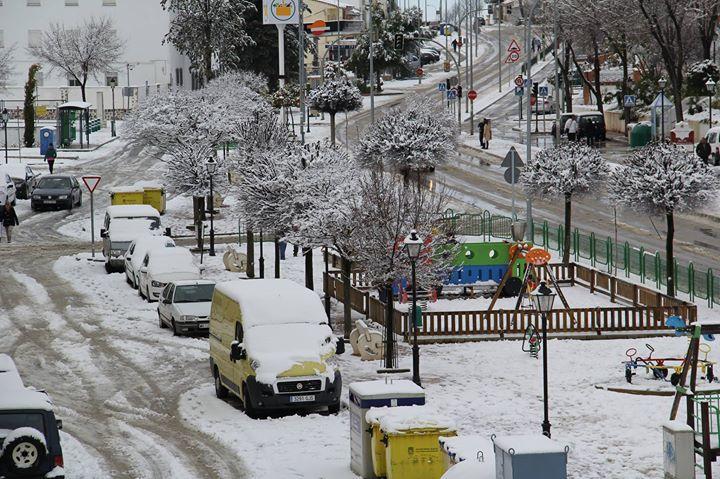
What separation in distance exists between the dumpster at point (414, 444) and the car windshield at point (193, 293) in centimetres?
1450

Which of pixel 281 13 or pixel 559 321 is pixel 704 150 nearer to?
pixel 281 13

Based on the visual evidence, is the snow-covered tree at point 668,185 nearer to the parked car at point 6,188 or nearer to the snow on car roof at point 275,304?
the snow on car roof at point 275,304

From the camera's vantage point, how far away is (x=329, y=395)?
79.4ft

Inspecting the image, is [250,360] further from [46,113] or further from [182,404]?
[46,113]

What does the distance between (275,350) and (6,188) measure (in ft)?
105

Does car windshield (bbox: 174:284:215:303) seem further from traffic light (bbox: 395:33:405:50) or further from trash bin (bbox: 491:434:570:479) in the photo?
traffic light (bbox: 395:33:405:50)

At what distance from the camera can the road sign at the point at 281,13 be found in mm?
69500

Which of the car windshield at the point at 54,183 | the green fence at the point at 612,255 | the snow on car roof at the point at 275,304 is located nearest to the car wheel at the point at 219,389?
the snow on car roof at the point at 275,304

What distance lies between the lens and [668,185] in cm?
3556

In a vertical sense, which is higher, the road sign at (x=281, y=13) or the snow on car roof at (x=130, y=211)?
the road sign at (x=281, y=13)

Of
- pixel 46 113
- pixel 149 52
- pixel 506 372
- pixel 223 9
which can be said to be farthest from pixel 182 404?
pixel 149 52

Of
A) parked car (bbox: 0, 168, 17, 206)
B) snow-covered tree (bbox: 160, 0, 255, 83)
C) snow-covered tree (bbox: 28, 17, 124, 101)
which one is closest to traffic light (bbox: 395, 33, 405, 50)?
snow-covered tree (bbox: 28, 17, 124, 101)

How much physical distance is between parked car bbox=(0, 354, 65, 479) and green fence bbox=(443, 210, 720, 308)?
16.9 metres

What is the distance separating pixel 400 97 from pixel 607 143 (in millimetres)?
27422
